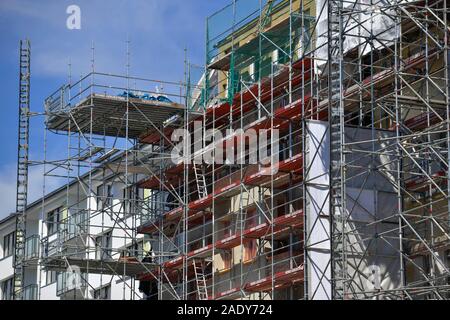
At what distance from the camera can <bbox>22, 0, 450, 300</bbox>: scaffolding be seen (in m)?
41.4

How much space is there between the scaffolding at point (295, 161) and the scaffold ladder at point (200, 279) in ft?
0.25

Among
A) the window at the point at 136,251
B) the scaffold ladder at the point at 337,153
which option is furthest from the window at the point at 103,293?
the scaffold ladder at the point at 337,153

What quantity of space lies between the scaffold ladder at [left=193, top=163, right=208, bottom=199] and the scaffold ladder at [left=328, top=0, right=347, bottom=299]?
34.3 feet

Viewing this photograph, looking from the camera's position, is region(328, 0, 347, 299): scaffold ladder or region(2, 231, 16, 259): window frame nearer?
region(328, 0, 347, 299): scaffold ladder

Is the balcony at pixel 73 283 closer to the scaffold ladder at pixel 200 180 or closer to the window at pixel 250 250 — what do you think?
the scaffold ladder at pixel 200 180

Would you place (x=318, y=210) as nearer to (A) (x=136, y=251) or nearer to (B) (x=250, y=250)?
(B) (x=250, y=250)

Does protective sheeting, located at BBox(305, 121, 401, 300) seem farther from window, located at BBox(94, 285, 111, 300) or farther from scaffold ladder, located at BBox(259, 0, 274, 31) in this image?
window, located at BBox(94, 285, 111, 300)

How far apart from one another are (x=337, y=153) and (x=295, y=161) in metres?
3.85

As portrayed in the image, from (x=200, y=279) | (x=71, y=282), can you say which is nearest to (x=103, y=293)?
(x=71, y=282)

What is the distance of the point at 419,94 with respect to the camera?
41781 millimetres

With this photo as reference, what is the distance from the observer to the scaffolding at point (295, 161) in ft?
136

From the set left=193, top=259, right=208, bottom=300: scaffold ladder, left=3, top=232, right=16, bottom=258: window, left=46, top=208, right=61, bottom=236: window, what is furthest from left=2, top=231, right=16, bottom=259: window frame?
left=193, top=259, right=208, bottom=300: scaffold ladder

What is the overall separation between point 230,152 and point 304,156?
23.7ft
